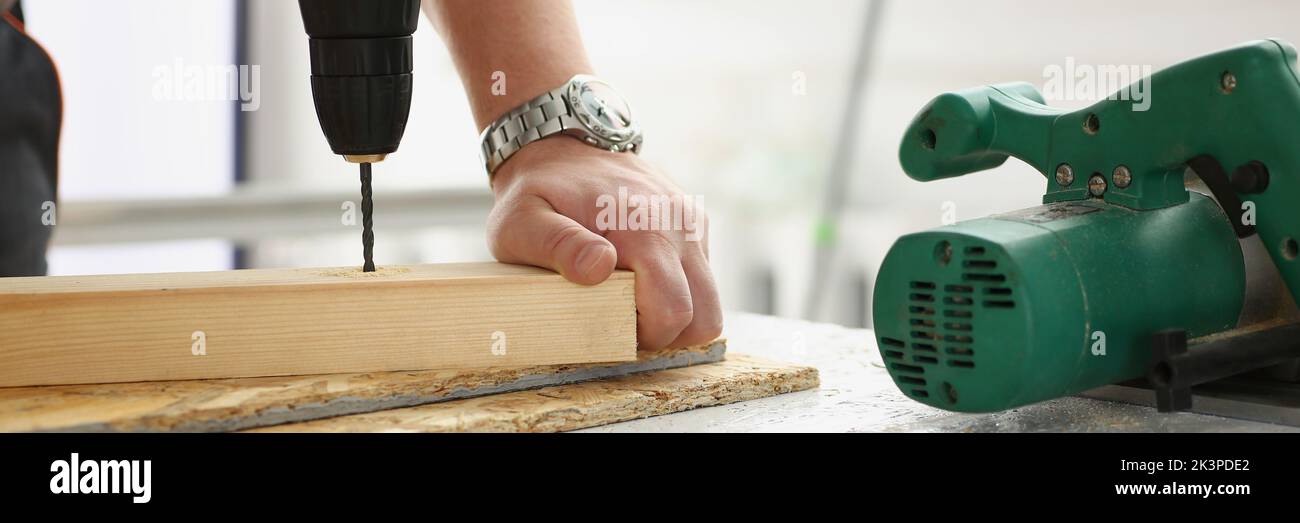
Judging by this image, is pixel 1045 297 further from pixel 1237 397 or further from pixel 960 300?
pixel 1237 397

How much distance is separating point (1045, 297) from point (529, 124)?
57cm

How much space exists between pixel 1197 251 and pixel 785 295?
3950 millimetres

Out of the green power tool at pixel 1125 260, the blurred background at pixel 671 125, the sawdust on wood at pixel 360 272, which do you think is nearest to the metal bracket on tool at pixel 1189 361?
the green power tool at pixel 1125 260

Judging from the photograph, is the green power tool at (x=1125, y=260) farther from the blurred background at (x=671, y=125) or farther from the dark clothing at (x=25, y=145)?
the blurred background at (x=671, y=125)

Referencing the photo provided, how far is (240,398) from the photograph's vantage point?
86 cm

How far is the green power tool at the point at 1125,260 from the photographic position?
0.80 meters

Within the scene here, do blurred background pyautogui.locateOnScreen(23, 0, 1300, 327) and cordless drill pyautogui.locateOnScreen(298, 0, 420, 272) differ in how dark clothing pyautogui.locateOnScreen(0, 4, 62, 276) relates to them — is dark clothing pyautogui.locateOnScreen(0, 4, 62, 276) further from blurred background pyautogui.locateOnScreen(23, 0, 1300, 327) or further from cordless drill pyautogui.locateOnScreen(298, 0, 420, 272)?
A: blurred background pyautogui.locateOnScreen(23, 0, 1300, 327)

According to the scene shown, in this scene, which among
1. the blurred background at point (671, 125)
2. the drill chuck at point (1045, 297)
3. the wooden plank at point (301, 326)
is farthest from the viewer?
the blurred background at point (671, 125)

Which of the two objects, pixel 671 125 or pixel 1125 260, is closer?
pixel 1125 260

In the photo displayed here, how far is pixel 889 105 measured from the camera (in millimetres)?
4281

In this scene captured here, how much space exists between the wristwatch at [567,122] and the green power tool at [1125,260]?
39cm

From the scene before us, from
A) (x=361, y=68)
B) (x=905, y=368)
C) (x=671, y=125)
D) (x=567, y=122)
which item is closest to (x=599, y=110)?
(x=567, y=122)
